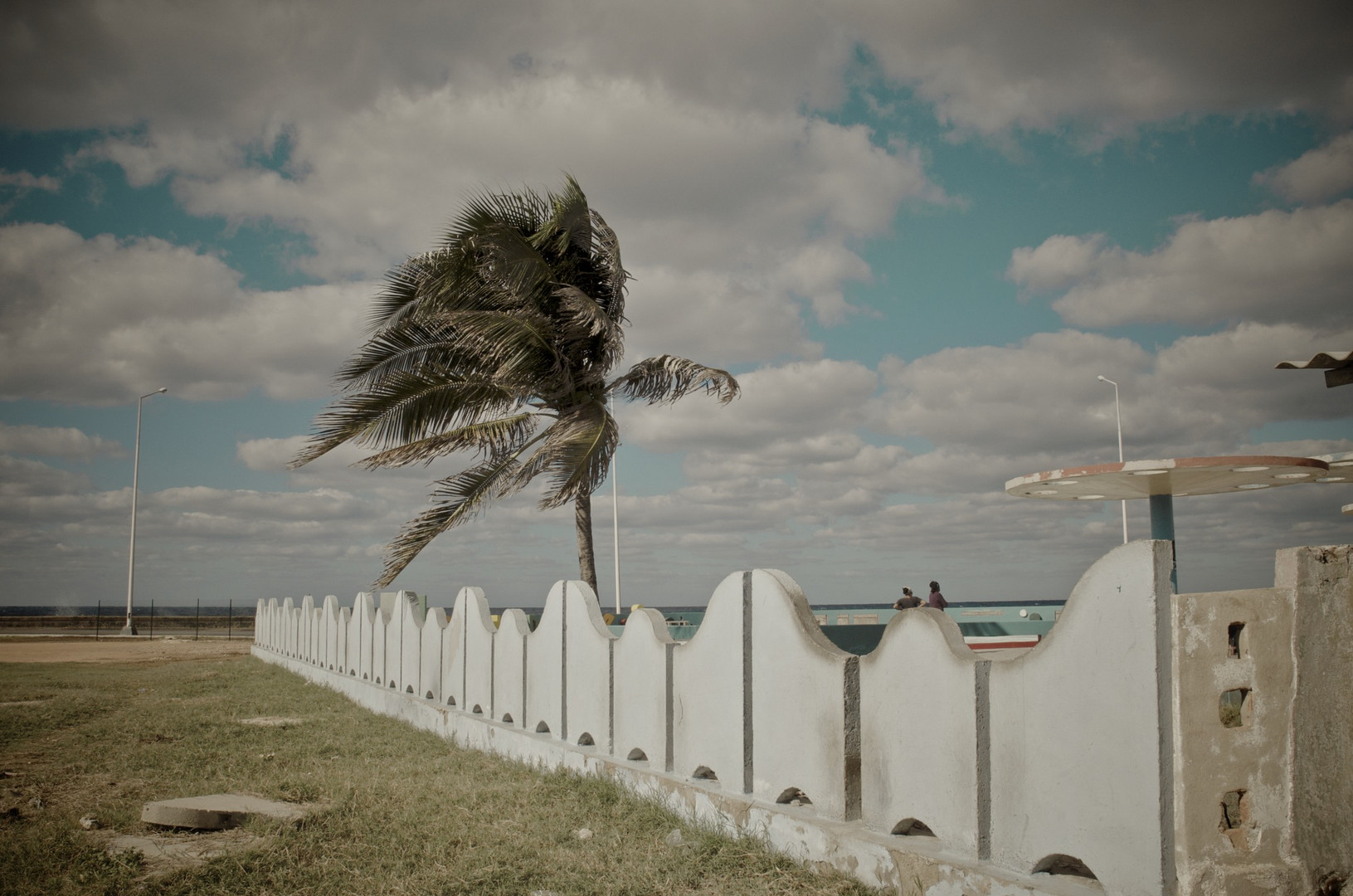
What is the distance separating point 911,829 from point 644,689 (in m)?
2.44

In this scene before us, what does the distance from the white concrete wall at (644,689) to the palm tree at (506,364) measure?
13.7 feet

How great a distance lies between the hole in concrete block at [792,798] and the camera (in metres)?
5.00

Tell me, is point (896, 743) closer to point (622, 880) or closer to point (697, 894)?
point (697, 894)

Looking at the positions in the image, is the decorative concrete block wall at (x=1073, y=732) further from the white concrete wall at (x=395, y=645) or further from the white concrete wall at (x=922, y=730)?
the white concrete wall at (x=395, y=645)

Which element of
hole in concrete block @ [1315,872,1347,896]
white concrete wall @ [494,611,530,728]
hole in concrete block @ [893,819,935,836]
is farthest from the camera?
white concrete wall @ [494,611,530,728]

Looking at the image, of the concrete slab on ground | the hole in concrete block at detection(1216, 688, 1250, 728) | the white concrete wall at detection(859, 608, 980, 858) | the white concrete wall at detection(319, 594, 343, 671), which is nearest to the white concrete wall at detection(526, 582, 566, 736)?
the concrete slab on ground

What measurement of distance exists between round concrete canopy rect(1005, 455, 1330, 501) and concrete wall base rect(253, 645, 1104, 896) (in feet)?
25.8

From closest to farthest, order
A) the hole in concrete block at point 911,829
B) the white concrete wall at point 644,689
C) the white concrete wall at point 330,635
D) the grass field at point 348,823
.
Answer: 1. the hole in concrete block at point 911,829
2. the grass field at point 348,823
3. the white concrete wall at point 644,689
4. the white concrete wall at point 330,635

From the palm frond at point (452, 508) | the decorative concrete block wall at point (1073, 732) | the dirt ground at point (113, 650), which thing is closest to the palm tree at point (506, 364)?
the palm frond at point (452, 508)

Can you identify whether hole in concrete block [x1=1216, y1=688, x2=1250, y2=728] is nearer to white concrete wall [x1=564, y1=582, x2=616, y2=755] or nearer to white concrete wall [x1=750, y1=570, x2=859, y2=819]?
white concrete wall [x1=750, y1=570, x2=859, y2=819]

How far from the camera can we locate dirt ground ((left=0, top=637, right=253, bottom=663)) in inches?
928

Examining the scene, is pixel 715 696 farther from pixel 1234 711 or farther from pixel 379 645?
pixel 379 645

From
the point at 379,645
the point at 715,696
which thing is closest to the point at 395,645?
the point at 379,645

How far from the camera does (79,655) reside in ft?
81.6
